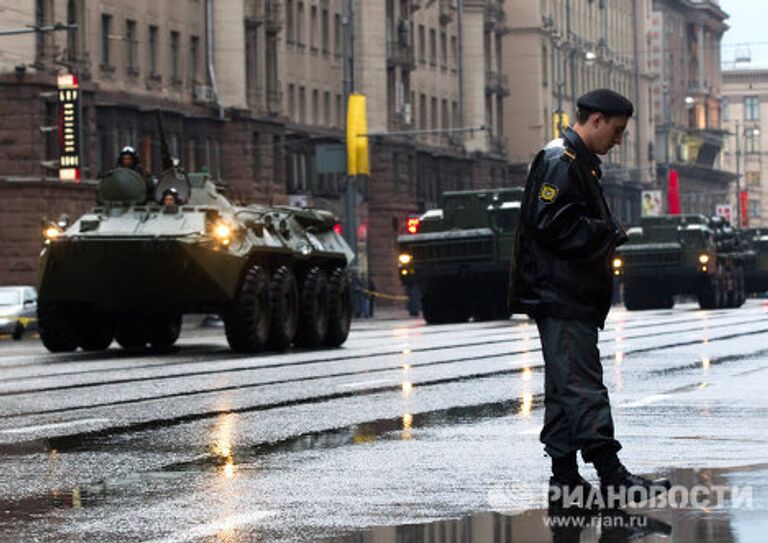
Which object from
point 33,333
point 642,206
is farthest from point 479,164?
point 33,333

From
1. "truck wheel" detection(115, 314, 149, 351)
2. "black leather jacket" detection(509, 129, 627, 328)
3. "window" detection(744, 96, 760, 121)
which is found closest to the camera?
"black leather jacket" detection(509, 129, 627, 328)

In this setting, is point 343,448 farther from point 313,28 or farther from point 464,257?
point 313,28

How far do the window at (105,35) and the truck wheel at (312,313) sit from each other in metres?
32.7

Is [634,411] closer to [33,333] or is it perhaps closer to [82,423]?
[82,423]

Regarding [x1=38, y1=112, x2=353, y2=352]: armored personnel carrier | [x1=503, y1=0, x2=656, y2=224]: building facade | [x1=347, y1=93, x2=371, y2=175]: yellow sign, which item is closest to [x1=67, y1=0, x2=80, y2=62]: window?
[x1=347, y1=93, x2=371, y2=175]: yellow sign

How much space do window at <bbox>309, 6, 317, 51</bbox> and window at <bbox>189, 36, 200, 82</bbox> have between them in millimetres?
12152

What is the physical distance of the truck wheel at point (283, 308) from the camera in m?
31.1

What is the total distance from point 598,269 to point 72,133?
49.7 metres

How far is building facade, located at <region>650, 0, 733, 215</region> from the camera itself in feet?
493

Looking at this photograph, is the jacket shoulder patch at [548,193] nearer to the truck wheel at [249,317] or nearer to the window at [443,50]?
the truck wheel at [249,317]

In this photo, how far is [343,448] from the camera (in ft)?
44.3

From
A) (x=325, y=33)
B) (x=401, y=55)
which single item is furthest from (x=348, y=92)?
(x=401, y=55)

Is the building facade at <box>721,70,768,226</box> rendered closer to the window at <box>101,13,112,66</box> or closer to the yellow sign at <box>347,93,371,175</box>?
the yellow sign at <box>347,93,371,175</box>

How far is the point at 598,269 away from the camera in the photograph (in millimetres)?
10305
